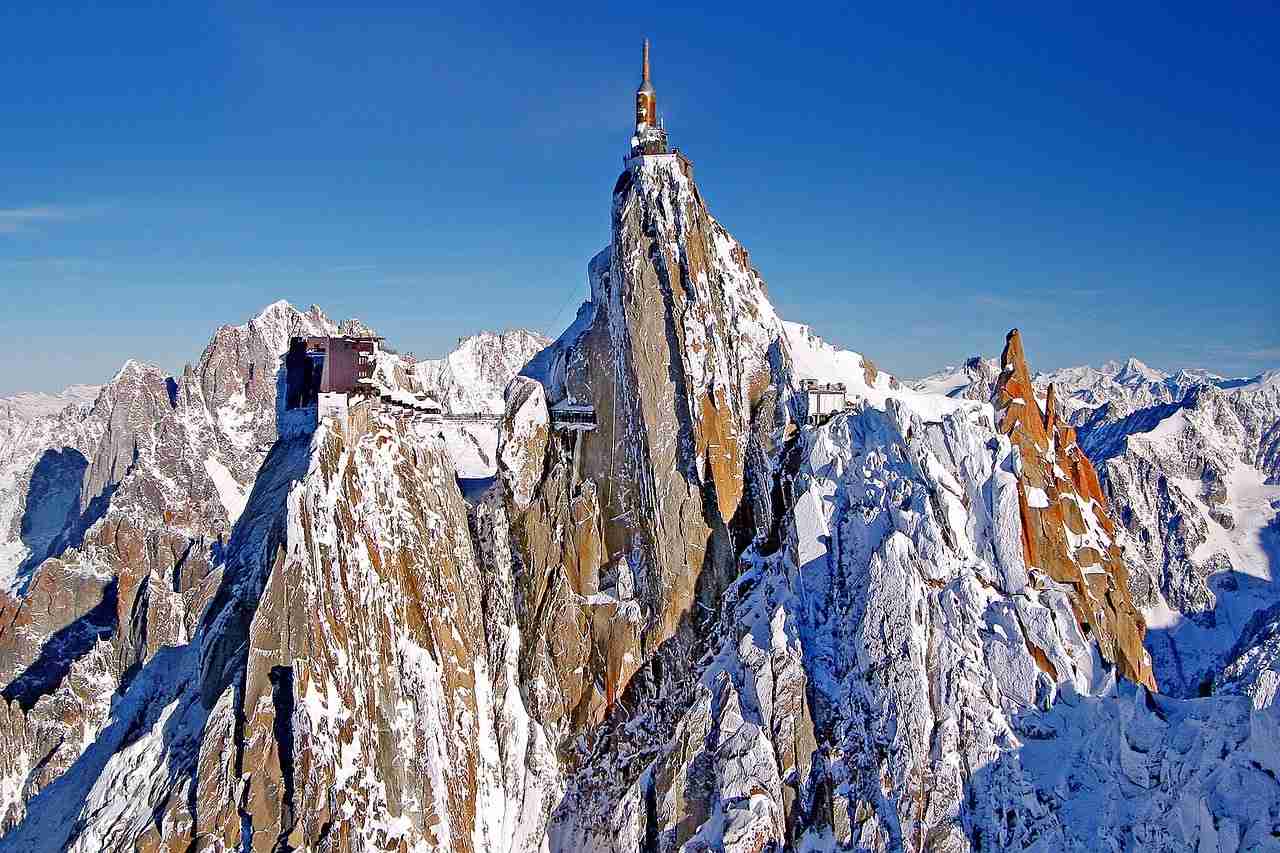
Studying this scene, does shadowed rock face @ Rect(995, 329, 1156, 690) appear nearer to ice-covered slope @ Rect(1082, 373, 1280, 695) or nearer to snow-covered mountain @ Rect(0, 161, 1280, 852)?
snow-covered mountain @ Rect(0, 161, 1280, 852)

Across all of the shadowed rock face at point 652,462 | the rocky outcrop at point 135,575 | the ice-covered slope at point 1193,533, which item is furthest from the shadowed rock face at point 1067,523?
the rocky outcrop at point 135,575

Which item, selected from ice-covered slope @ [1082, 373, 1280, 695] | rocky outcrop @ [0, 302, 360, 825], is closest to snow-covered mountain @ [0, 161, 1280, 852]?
rocky outcrop @ [0, 302, 360, 825]

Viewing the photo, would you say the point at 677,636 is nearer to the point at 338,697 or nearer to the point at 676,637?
the point at 676,637

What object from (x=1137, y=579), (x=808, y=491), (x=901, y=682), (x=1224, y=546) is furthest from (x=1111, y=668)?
(x=1224, y=546)

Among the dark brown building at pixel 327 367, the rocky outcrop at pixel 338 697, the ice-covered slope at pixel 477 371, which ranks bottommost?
the rocky outcrop at pixel 338 697

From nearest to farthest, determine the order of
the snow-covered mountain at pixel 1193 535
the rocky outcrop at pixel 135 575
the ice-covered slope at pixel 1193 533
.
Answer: the rocky outcrop at pixel 135 575 → the snow-covered mountain at pixel 1193 535 → the ice-covered slope at pixel 1193 533

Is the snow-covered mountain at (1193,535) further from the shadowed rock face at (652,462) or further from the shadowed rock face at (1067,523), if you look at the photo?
the shadowed rock face at (652,462)
